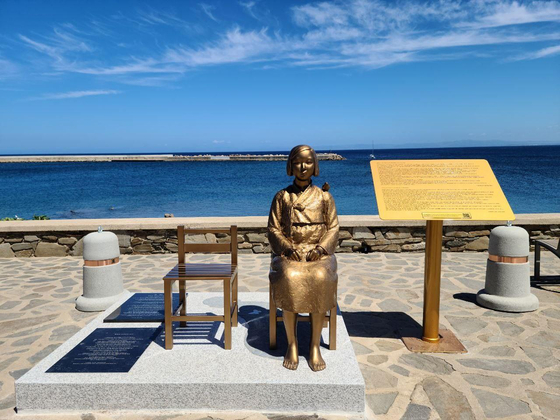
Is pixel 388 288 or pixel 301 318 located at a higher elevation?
pixel 301 318

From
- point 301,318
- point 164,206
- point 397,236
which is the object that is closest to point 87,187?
point 164,206

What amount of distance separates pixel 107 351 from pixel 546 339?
4.36 m

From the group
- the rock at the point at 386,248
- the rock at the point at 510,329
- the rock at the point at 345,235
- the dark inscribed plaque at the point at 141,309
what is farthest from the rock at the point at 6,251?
the rock at the point at 510,329

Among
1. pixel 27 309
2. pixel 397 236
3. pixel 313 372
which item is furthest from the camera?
pixel 397 236

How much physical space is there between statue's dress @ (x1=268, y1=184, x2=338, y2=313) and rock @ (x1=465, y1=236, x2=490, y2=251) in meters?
5.63

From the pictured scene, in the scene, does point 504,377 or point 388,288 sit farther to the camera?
point 388,288

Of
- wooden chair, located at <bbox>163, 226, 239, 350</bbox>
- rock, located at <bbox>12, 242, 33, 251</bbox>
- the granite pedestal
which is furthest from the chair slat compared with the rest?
rock, located at <bbox>12, 242, 33, 251</bbox>

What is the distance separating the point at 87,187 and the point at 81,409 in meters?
49.4

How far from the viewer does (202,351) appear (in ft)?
12.3

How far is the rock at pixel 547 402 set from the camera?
3.06 m

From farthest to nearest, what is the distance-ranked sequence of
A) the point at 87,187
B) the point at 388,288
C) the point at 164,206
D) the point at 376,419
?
the point at 87,187
the point at 164,206
the point at 388,288
the point at 376,419

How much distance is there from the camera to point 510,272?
203 inches

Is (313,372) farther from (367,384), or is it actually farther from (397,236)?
(397,236)

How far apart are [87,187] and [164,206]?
20.4 meters
